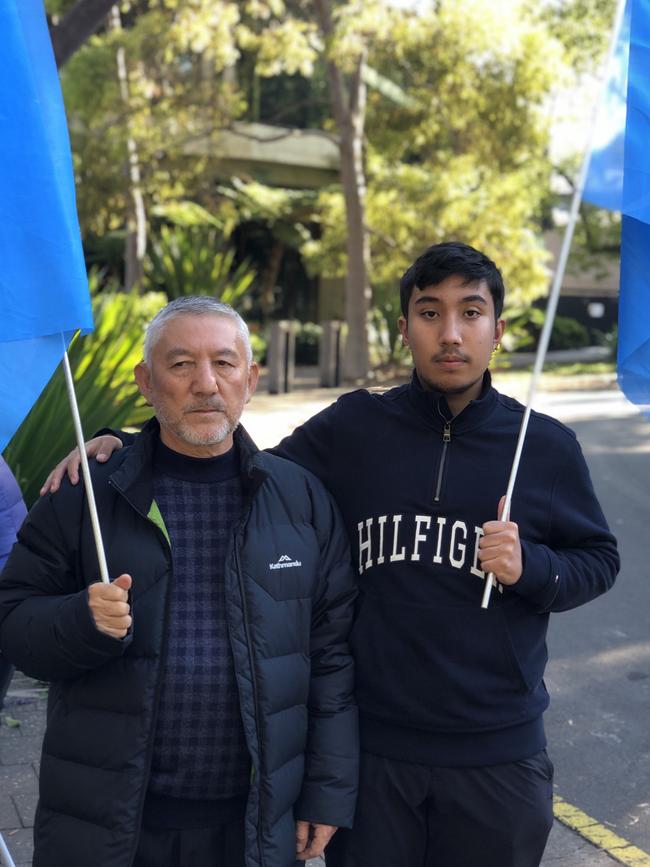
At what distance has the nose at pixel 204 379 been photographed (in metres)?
2.62

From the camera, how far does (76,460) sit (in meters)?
2.74

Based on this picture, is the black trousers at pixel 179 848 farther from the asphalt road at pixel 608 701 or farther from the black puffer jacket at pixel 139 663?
the asphalt road at pixel 608 701

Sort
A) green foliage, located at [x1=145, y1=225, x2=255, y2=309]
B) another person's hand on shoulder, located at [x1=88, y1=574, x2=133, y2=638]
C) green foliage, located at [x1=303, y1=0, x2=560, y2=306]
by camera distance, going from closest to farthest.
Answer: another person's hand on shoulder, located at [x1=88, y1=574, x2=133, y2=638] → green foliage, located at [x1=303, y1=0, x2=560, y2=306] → green foliage, located at [x1=145, y1=225, x2=255, y2=309]

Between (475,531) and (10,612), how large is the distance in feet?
3.43

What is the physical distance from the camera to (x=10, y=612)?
2.57 m

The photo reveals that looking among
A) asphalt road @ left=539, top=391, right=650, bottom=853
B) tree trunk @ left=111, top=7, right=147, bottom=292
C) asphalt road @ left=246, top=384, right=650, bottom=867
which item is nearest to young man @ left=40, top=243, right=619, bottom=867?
asphalt road @ left=246, top=384, right=650, bottom=867

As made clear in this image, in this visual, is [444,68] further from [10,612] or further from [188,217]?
[10,612]

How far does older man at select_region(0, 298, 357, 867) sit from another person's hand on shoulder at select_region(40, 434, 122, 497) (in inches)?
2.1

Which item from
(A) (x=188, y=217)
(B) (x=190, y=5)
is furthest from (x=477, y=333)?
(A) (x=188, y=217)

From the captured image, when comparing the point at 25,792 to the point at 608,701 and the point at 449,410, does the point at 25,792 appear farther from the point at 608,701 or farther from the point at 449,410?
the point at 608,701

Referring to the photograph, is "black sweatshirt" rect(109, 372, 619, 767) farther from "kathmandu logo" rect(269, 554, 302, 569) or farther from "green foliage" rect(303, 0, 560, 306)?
"green foliage" rect(303, 0, 560, 306)

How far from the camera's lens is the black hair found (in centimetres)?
275

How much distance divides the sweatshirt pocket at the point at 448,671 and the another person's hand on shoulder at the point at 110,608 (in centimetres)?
65

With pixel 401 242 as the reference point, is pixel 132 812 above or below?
above
